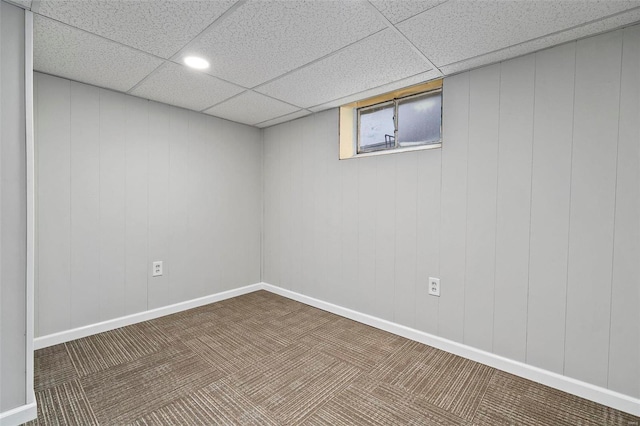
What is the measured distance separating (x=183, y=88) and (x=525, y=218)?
2801mm

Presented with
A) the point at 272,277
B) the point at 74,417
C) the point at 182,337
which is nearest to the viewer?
the point at 74,417

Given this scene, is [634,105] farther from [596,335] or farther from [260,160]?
[260,160]

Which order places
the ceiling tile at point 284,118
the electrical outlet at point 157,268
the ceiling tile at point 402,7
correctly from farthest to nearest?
the ceiling tile at point 284,118, the electrical outlet at point 157,268, the ceiling tile at point 402,7

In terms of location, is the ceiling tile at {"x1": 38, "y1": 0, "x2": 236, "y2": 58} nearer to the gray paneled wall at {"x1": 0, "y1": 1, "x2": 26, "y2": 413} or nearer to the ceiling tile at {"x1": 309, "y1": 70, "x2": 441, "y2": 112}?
the gray paneled wall at {"x1": 0, "y1": 1, "x2": 26, "y2": 413}

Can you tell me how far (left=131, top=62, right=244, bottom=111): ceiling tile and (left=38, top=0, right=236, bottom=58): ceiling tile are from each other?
0.37m

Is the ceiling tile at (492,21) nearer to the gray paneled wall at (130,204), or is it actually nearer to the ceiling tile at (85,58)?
the ceiling tile at (85,58)

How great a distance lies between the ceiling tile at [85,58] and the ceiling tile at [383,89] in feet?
4.89

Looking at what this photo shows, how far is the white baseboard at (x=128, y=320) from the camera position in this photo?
89.1 inches

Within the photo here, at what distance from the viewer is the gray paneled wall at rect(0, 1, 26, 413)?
146 centimetres

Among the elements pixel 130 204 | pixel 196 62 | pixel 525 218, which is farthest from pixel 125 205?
pixel 525 218

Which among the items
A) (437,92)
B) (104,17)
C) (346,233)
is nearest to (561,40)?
(437,92)

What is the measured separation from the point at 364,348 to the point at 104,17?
2672mm

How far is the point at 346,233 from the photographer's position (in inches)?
115

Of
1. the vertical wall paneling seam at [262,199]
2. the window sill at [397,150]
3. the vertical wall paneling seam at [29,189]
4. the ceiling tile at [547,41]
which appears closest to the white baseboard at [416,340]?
the vertical wall paneling seam at [29,189]
